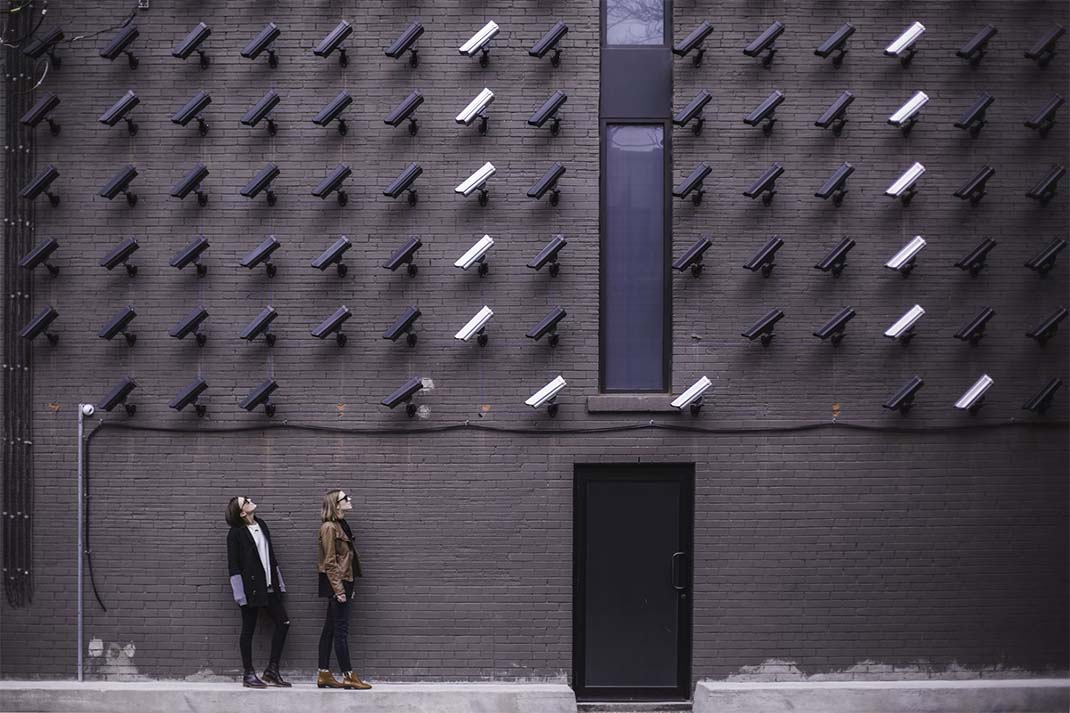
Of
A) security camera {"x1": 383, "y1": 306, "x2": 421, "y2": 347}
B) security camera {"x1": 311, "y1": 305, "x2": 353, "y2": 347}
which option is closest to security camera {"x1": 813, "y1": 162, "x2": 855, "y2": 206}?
security camera {"x1": 383, "y1": 306, "x2": 421, "y2": 347}

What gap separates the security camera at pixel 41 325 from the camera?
10.7 meters

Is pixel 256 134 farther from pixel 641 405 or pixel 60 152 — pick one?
pixel 641 405

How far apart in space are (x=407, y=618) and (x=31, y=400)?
3965mm

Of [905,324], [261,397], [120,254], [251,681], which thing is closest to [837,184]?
[905,324]

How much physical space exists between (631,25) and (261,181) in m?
3.73

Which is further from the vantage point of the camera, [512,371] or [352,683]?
[512,371]

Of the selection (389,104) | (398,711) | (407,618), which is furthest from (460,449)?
(389,104)

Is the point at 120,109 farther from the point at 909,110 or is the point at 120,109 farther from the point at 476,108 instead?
the point at 909,110

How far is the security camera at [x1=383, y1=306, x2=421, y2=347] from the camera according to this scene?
35.0ft

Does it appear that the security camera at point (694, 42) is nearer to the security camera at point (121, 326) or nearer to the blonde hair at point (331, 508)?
the blonde hair at point (331, 508)

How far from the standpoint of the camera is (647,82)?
11086 millimetres

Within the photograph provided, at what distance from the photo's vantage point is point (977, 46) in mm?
10859

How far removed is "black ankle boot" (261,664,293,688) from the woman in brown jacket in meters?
0.35

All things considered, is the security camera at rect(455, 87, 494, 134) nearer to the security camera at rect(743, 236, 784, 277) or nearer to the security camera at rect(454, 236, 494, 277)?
the security camera at rect(454, 236, 494, 277)
